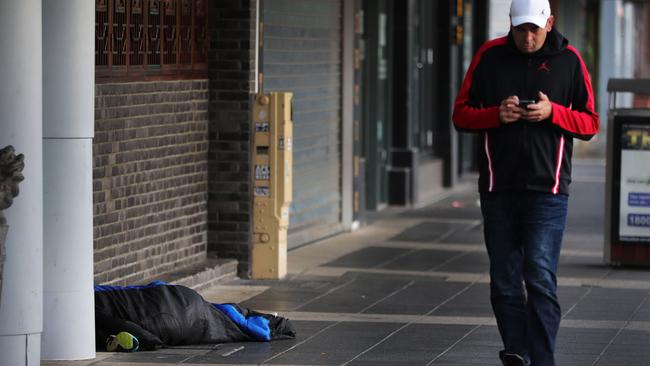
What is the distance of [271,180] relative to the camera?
11.3m

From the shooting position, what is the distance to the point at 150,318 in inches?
326

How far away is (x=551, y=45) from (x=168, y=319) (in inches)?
106

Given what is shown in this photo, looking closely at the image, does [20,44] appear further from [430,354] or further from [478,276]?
[478,276]

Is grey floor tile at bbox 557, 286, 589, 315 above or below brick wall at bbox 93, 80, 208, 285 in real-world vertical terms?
below

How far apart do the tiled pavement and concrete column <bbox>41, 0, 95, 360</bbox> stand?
0.96 ft

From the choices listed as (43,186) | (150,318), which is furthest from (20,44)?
(150,318)

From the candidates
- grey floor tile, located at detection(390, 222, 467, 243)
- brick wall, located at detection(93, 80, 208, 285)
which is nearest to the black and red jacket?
brick wall, located at detection(93, 80, 208, 285)

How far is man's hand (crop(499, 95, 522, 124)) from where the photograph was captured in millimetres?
6781

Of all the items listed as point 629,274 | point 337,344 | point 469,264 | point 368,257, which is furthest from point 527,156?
point 368,257

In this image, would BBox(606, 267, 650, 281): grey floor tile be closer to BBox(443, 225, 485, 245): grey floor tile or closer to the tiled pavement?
the tiled pavement

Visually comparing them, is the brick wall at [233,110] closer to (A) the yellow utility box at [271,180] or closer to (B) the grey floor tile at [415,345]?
(A) the yellow utility box at [271,180]

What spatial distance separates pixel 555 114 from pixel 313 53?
7.21 m

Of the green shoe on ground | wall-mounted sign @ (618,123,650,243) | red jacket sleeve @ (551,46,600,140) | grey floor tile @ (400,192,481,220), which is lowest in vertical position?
grey floor tile @ (400,192,481,220)

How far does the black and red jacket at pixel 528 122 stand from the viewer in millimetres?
6875
